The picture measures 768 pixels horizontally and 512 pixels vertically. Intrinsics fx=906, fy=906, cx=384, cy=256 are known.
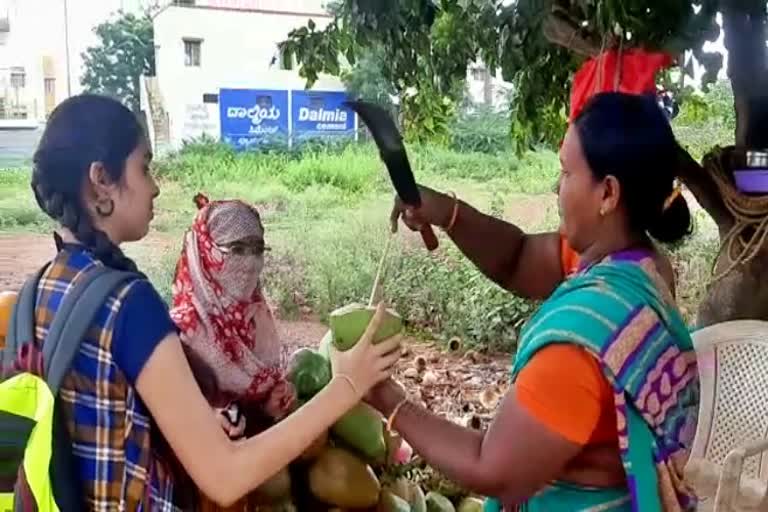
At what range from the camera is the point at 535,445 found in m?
1.08

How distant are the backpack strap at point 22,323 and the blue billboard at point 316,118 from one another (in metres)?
2.66

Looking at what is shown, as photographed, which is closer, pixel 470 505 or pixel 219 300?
pixel 219 300

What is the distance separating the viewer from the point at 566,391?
108 cm

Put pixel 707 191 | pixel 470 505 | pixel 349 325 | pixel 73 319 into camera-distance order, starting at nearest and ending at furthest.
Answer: pixel 73 319 → pixel 349 325 → pixel 707 191 → pixel 470 505

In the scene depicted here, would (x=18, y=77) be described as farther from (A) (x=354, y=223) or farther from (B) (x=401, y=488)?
(B) (x=401, y=488)

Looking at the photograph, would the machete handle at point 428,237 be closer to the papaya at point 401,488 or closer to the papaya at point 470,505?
the papaya at point 401,488

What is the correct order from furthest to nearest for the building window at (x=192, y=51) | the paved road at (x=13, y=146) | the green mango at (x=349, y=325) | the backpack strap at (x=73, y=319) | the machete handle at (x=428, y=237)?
the building window at (x=192, y=51), the paved road at (x=13, y=146), the machete handle at (x=428, y=237), the green mango at (x=349, y=325), the backpack strap at (x=73, y=319)

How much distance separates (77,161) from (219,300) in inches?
13.0

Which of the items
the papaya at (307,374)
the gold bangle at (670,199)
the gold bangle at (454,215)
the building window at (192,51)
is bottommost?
the papaya at (307,374)

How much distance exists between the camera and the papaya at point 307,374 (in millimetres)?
1713

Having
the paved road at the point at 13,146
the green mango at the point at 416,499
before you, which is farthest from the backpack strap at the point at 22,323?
the paved road at the point at 13,146

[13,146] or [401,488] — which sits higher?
[13,146]

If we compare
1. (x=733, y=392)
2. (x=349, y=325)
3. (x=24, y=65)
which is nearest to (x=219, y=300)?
(x=349, y=325)

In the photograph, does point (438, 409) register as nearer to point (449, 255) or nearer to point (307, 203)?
point (307, 203)
